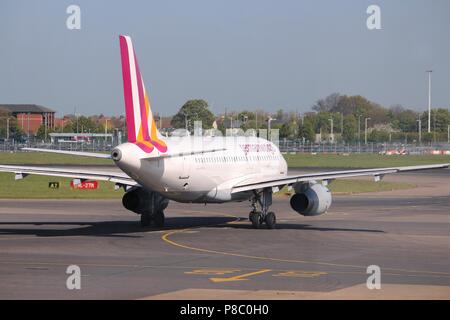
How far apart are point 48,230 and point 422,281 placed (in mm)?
21662

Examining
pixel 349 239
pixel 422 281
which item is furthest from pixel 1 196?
pixel 422 281

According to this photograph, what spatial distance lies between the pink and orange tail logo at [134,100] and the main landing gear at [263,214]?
809cm

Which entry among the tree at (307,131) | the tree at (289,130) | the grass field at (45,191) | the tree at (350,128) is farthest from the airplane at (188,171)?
the tree at (350,128)

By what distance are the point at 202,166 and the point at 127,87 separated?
631cm

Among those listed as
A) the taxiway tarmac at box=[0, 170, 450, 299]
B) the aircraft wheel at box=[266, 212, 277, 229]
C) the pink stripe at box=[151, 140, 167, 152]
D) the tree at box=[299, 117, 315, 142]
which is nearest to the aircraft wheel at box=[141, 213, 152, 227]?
the taxiway tarmac at box=[0, 170, 450, 299]

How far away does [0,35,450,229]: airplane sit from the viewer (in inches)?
1601

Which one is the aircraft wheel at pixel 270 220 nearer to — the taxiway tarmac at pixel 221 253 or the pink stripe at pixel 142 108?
the taxiway tarmac at pixel 221 253

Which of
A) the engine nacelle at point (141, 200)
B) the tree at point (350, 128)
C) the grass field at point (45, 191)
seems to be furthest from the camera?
the tree at point (350, 128)

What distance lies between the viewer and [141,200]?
46.7 metres

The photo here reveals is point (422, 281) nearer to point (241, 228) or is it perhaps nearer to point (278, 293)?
point (278, 293)

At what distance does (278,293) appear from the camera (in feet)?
86.3

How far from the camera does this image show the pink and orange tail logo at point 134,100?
40.5m

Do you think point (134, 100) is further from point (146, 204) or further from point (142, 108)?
point (146, 204)
